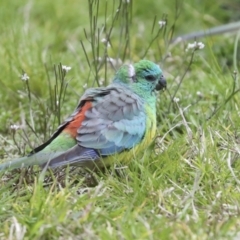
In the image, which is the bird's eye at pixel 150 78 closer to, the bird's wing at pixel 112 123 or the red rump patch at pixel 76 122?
the bird's wing at pixel 112 123

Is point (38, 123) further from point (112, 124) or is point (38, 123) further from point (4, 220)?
point (4, 220)

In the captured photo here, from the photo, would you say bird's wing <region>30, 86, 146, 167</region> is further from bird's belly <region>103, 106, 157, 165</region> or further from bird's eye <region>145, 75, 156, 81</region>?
bird's eye <region>145, 75, 156, 81</region>

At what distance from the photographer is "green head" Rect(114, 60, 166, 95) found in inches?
162

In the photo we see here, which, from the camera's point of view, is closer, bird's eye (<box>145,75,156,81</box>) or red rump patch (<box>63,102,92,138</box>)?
red rump patch (<box>63,102,92,138</box>)

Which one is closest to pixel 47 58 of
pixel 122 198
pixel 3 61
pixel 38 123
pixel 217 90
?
pixel 3 61

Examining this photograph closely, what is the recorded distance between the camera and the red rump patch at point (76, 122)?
3.78 m

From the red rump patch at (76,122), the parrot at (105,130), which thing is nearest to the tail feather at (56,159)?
the parrot at (105,130)

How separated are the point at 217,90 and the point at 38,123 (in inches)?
45.4

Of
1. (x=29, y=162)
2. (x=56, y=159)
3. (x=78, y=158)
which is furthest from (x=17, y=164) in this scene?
(x=78, y=158)

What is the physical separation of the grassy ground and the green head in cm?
24

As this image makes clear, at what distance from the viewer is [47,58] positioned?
5559mm

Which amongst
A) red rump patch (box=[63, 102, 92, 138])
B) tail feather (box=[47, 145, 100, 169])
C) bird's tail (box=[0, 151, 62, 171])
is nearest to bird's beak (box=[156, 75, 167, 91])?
red rump patch (box=[63, 102, 92, 138])

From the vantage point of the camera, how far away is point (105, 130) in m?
3.79

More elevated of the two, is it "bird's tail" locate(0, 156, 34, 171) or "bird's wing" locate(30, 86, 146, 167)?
"bird's wing" locate(30, 86, 146, 167)
